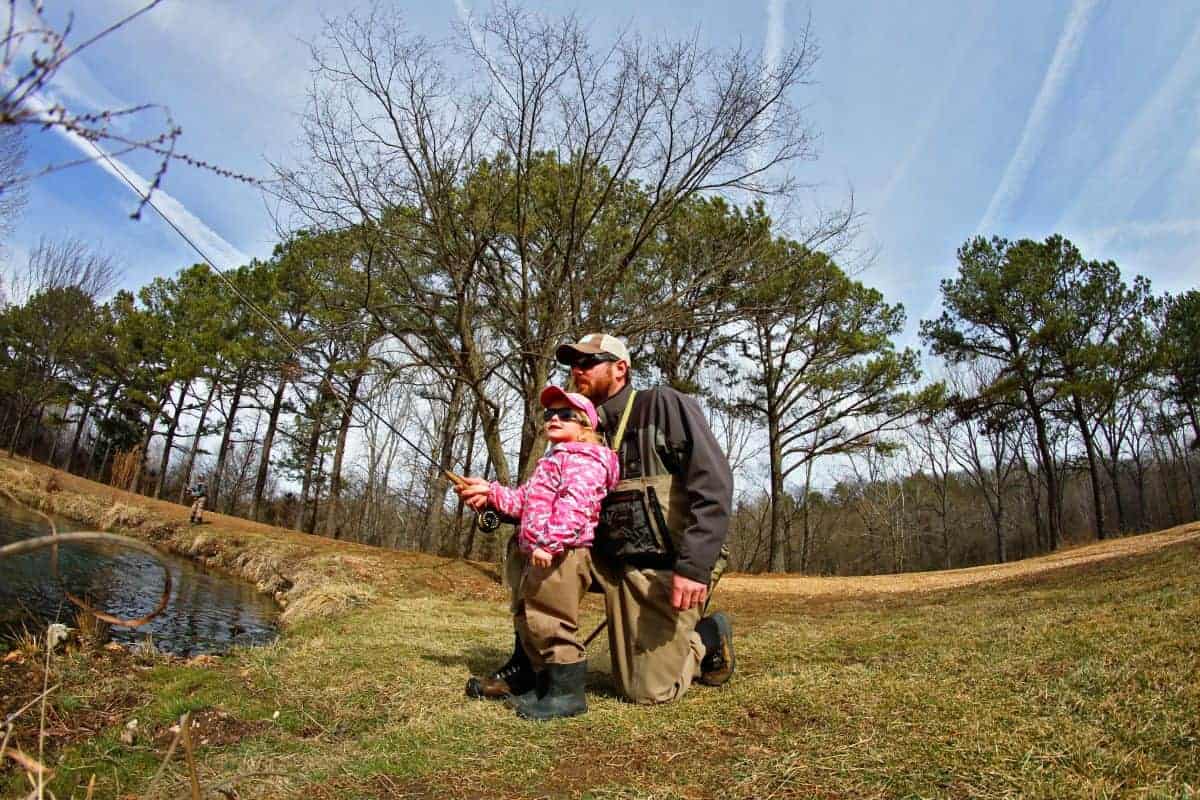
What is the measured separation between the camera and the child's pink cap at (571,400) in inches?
117

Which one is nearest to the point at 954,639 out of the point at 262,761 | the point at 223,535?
the point at 262,761

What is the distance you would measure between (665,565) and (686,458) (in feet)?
1.56

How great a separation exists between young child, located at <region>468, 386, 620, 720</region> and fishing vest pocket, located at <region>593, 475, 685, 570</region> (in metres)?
0.07

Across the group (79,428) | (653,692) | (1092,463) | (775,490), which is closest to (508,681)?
(653,692)

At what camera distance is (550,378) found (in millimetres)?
11383

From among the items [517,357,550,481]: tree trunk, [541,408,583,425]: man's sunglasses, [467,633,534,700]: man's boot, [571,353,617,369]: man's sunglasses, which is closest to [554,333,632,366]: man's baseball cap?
[571,353,617,369]: man's sunglasses

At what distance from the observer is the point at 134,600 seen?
22.8 ft

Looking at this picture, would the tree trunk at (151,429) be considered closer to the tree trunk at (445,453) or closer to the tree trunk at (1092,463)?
the tree trunk at (445,453)

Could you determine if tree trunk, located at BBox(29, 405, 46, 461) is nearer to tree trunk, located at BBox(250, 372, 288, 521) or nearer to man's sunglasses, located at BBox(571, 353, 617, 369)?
tree trunk, located at BBox(250, 372, 288, 521)

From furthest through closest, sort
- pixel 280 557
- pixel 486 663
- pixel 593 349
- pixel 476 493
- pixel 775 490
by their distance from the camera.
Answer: pixel 775 490 < pixel 280 557 < pixel 486 663 < pixel 593 349 < pixel 476 493

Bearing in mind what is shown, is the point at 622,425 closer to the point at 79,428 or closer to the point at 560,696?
the point at 560,696

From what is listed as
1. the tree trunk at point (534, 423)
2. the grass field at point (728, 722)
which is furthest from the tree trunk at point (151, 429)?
the grass field at point (728, 722)

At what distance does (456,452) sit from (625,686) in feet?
72.6

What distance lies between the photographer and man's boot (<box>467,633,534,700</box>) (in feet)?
10.0
